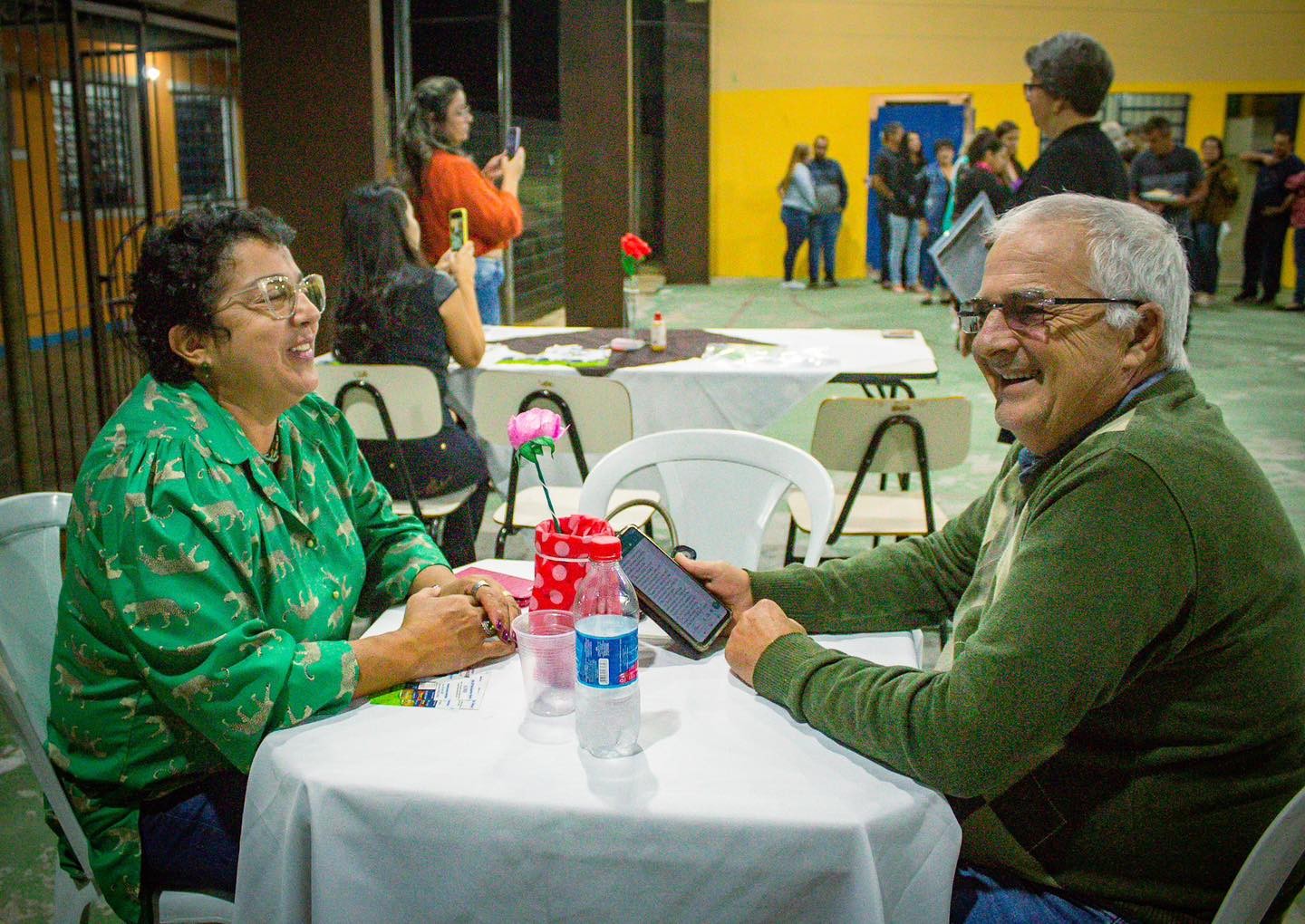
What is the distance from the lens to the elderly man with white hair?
1.22 metres

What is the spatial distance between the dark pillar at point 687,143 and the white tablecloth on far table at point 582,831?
42.4 feet

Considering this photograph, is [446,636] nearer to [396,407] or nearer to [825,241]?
[396,407]

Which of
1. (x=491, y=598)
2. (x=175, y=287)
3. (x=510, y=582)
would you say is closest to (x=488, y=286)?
(x=510, y=582)

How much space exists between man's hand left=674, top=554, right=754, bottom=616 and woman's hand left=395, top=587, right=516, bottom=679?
0.32m

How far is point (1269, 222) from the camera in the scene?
37.0 ft

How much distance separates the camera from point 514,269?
9375 millimetres

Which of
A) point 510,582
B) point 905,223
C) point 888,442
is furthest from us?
point 905,223

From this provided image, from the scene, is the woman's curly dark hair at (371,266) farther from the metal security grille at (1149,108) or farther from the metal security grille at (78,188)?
the metal security grille at (1149,108)

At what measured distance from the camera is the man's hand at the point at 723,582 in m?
1.76

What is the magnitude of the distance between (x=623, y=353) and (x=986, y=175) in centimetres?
445

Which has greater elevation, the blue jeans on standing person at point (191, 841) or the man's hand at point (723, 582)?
the man's hand at point (723, 582)

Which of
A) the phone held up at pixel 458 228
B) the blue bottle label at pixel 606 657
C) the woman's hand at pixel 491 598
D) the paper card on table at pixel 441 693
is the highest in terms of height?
the phone held up at pixel 458 228

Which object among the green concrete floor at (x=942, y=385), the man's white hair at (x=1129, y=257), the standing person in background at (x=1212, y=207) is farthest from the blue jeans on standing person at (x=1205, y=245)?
the man's white hair at (x=1129, y=257)

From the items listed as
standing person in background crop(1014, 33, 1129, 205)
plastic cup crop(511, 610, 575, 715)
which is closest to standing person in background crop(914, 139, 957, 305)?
standing person in background crop(1014, 33, 1129, 205)
